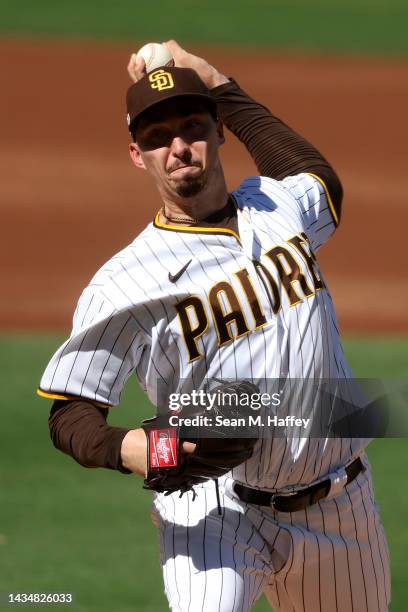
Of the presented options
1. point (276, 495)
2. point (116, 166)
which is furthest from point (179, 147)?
point (116, 166)

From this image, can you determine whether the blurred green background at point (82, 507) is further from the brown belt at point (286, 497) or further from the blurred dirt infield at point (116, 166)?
the brown belt at point (286, 497)

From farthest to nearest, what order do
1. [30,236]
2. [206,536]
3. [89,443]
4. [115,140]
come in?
[115,140]
[30,236]
[206,536]
[89,443]

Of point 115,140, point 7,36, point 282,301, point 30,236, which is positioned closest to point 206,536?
point 282,301

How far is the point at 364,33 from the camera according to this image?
50.6 feet

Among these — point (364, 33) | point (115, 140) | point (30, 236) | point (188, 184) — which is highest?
point (364, 33)

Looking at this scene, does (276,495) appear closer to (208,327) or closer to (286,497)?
(286,497)

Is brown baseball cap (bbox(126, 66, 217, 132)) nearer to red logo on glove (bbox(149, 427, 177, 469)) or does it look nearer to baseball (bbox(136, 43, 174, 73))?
baseball (bbox(136, 43, 174, 73))

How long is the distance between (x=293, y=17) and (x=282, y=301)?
1283 centimetres

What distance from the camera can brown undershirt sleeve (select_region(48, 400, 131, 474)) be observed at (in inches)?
123

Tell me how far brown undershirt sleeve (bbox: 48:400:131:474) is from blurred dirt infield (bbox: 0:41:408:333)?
5.73 metres

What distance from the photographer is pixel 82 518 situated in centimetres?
583

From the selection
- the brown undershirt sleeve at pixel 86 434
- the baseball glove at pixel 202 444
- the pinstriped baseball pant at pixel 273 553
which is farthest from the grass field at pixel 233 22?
the baseball glove at pixel 202 444

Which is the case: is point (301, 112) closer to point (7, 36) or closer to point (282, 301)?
point (7, 36)

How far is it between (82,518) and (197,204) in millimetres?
2791
